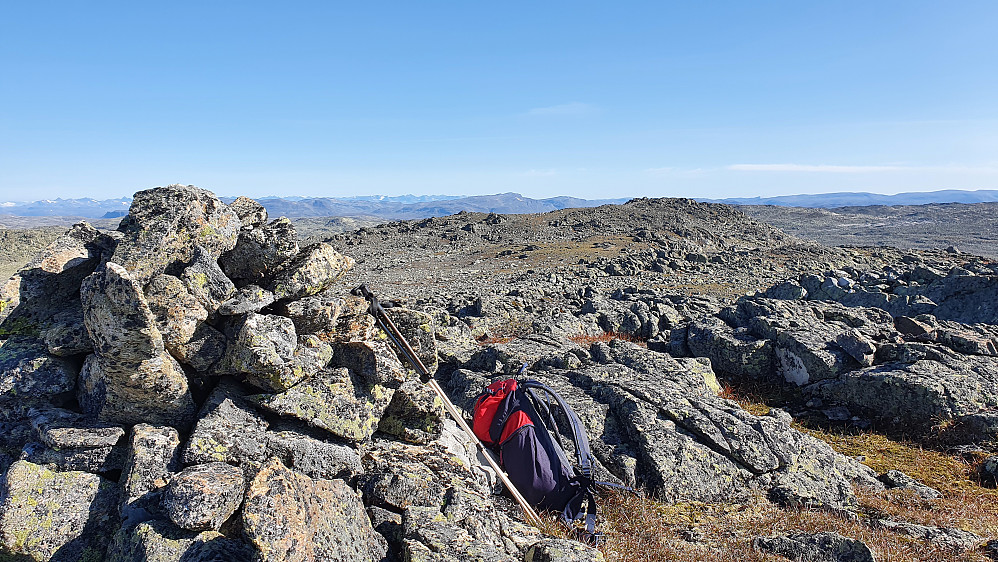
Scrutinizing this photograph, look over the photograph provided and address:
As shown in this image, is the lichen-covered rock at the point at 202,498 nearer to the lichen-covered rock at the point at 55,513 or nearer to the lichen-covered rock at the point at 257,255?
the lichen-covered rock at the point at 55,513

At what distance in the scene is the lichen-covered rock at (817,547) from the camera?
5.57 m

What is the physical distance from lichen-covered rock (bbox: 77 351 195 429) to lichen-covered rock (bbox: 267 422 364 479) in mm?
1051

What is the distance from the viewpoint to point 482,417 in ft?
25.9

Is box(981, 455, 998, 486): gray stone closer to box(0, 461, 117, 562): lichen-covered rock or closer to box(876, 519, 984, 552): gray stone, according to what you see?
box(876, 519, 984, 552): gray stone

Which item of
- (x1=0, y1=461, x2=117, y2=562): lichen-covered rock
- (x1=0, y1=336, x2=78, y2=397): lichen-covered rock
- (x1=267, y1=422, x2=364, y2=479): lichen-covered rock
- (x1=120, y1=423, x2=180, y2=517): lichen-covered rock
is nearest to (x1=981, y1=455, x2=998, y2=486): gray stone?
(x1=267, y1=422, x2=364, y2=479): lichen-covered rock

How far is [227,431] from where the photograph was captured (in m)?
5.23

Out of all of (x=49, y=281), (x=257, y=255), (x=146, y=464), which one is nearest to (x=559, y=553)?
(x=146, y=464)

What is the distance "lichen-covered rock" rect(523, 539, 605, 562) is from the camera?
4.85m

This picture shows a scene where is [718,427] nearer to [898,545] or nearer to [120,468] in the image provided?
[898,545]

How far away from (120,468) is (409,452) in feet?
10.1

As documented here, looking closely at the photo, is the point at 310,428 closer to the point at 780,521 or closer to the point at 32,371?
the point at 32,371

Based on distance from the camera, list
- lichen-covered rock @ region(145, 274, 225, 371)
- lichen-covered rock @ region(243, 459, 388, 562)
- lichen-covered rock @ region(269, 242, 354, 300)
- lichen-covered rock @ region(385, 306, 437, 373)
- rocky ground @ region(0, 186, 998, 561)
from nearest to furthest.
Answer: lichen-covered rock @ region(243, 459, 388, 562), rocky ground @ region(0, 186, 998, 561), lichen-covered rock @ region(145, 274, 225, 371), lichen-covered rock @ region(269, 242, 354, 300), lichen-covered rock @ region(385, 306, 437, 373)

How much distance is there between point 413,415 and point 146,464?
10.0ft

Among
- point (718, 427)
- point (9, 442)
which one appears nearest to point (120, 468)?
point (9, 442)
